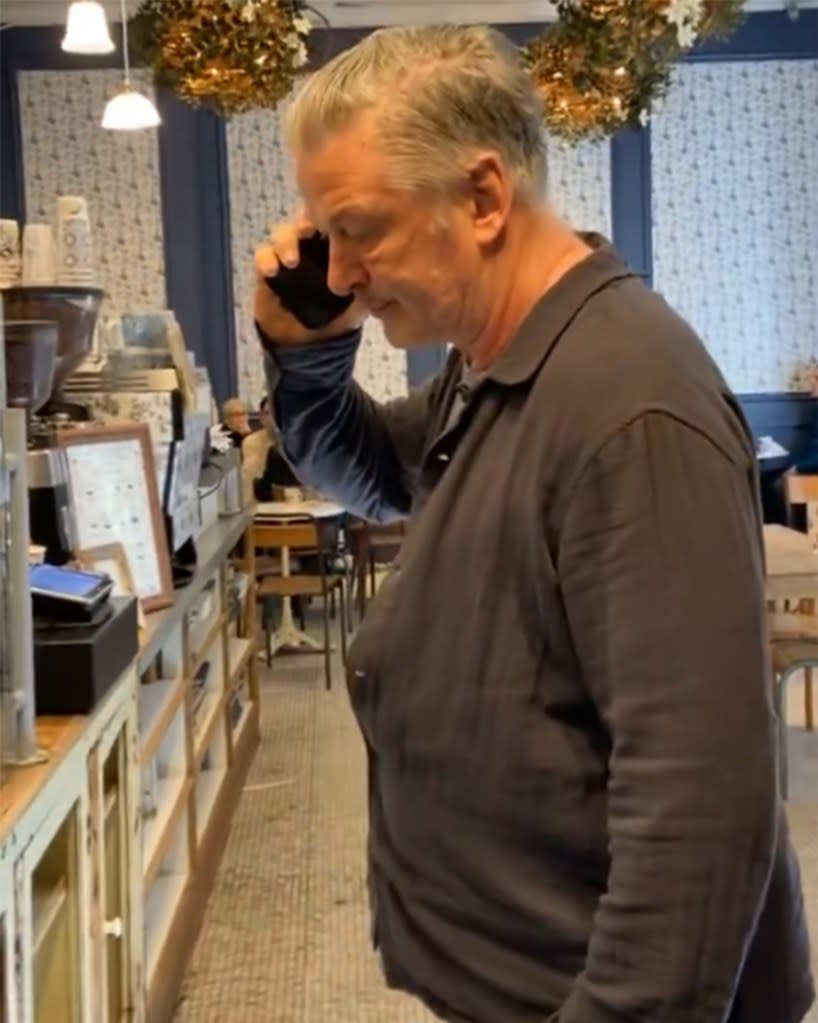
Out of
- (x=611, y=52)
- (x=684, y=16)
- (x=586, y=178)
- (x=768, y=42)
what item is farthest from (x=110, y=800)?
(x=768, y=42)

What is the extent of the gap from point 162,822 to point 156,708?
9.2 inches

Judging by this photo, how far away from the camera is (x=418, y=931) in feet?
4.03

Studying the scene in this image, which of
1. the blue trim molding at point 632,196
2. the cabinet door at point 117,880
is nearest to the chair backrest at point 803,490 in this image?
the blue trim molding at point 632,196

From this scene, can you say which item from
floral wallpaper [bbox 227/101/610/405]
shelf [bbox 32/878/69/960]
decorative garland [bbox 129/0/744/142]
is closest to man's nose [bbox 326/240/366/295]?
shelf [bbox 32/878/69/960]

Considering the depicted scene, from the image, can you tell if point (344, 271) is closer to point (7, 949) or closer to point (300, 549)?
point (7, 949)

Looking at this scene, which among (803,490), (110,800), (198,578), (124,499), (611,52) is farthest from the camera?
(803,490)

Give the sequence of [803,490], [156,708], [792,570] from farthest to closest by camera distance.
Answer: [803,490], [792,570], [156,708]

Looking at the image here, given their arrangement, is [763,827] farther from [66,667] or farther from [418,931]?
[66,667]

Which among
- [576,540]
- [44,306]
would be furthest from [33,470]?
[576,540]

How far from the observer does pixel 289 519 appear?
5984mm

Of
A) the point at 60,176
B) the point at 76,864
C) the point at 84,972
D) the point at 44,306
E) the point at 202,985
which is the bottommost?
the point at 202,985

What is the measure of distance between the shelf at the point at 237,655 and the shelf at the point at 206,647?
25 cm

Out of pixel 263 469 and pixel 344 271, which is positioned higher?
pixel 344 271

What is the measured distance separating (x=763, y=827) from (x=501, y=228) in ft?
1.62
